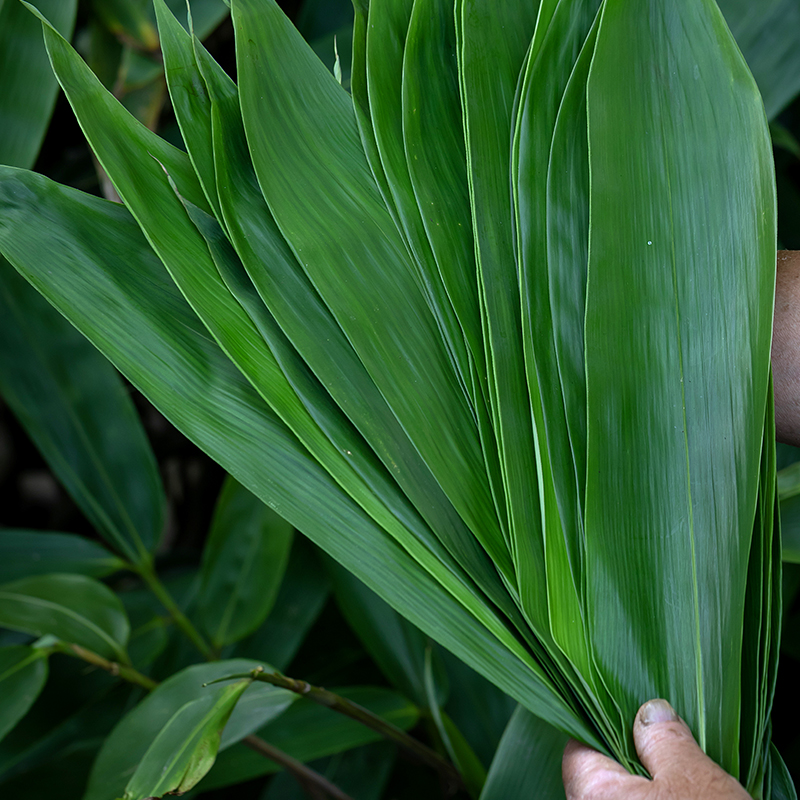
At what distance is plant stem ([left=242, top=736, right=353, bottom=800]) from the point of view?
0.45 meters

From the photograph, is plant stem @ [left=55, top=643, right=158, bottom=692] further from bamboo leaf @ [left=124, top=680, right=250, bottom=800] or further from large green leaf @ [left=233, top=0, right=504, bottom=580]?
large green leaf @ [left=233, top=0, right=504, bottom=580]

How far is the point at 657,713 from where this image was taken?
11.8 inches

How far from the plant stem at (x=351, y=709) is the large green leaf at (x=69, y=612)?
17 centimetres

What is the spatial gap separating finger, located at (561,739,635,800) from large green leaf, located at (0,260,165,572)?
0.40 m

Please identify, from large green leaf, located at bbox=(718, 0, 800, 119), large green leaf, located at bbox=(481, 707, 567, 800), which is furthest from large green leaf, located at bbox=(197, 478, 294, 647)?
large green leaf, located at bbox=(718, 0, 800, 119)

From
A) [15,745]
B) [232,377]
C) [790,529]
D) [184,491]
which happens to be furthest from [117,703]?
[790,529]

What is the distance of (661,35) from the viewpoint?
28 cm

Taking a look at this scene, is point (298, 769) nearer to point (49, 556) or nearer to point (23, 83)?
point (49, 556)

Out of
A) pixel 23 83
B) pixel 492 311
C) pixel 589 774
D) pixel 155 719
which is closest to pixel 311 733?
pixel 155 719

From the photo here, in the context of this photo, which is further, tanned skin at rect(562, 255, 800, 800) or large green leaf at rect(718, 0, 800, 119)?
large green leaf at rect(718, 0, 800, 119)

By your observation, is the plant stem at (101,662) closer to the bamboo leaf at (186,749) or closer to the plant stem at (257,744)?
the plant stem at (257,744)

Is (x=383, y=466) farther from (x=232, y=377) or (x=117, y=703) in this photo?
(x=117, y=703)

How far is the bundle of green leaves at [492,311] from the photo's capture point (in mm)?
281

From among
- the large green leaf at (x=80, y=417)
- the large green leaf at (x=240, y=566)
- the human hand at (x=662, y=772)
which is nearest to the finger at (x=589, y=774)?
the human hand at (x=662, y=772)
